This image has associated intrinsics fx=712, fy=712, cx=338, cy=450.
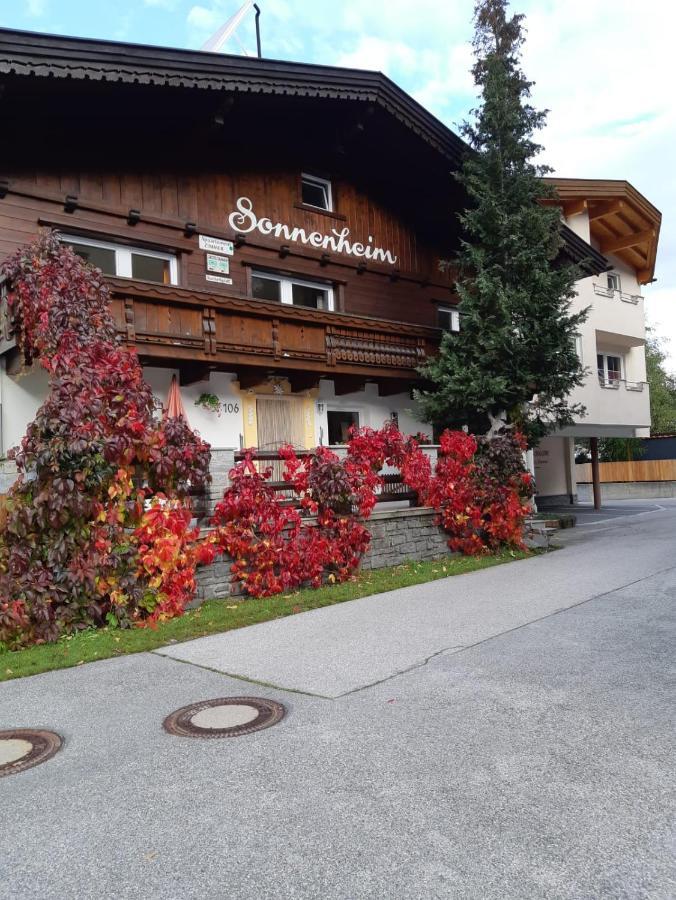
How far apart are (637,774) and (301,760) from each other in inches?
68.6

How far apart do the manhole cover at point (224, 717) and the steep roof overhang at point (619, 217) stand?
2073 centimetres

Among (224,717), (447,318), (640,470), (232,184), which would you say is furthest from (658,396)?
(224,717)

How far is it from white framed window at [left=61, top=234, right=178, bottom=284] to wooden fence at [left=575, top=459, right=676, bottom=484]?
2734cm

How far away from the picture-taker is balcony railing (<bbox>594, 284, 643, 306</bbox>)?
2456 cm

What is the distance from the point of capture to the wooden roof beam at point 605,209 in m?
23.8

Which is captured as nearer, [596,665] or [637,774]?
[637,774]

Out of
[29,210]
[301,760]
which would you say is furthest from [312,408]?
[301,760]

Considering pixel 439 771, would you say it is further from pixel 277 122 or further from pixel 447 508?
pixel 277 122

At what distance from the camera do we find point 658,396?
164 feet

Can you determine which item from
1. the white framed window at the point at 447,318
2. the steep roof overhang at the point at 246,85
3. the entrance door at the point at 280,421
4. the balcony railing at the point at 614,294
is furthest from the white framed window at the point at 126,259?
the balcony railing at the point at 614,294

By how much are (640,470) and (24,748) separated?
3366cm

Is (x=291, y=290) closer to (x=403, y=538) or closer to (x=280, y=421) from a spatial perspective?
(x=280, y=421)

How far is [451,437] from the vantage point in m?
12.2

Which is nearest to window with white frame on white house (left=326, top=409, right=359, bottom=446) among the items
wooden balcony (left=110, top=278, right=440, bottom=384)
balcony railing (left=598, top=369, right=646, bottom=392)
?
wooden balcony (left=110, top=278, right=440, bottom=384)
